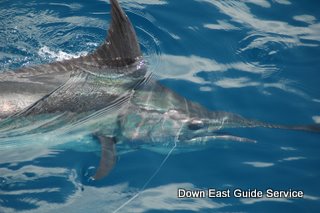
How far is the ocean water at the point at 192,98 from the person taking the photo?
496 cm

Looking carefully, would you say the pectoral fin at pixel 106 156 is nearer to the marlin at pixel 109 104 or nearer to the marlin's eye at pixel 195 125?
the marlin at pixel 109 104

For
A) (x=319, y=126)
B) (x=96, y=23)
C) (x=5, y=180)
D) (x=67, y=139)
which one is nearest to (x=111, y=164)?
(x=67, y=139)

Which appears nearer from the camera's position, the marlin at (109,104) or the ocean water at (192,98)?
the ocean water at (192,98)

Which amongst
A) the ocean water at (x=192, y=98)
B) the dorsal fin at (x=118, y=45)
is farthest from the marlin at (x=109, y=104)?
the ocean water at (x=192, y=98)

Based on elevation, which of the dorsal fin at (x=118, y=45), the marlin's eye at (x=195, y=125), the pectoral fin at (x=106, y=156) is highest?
the dorsal fin at (x=118, y=45)

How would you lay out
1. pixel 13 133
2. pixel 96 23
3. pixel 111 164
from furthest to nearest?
pixel 96 23, pixel 13 133, pixel 111 164

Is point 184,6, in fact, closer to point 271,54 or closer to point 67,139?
point 271,54

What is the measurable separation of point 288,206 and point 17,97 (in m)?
3.54

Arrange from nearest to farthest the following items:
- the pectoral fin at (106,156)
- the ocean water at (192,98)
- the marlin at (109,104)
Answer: the pectoral fin at (106,156) → the ocean water at (192,98) → the marlin at (109,104)

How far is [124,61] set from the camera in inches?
223

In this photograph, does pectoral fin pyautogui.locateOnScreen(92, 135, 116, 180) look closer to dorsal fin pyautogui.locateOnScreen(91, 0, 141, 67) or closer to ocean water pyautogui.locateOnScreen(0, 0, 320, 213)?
ocean water pyautogui.locateOnScreen(0, 0, 320, 213)

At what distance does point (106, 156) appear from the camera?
5.05 m

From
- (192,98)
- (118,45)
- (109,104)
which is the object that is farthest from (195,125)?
(118,45)

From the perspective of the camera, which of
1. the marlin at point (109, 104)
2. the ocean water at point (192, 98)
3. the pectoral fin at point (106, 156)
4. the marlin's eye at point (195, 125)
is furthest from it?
the marlin's eye at point (195, 125)
